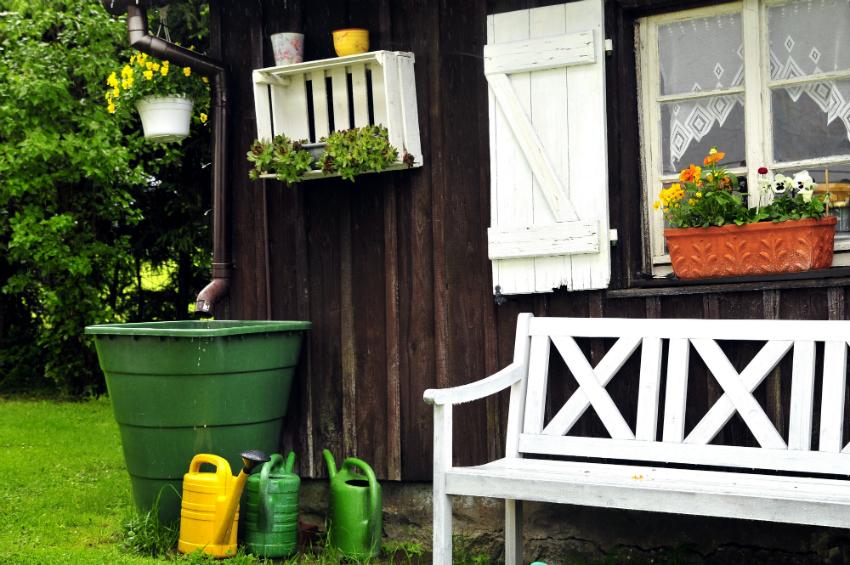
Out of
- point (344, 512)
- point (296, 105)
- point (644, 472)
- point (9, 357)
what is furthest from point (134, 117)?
point (644, 472)

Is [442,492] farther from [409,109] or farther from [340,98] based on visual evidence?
[340,98]

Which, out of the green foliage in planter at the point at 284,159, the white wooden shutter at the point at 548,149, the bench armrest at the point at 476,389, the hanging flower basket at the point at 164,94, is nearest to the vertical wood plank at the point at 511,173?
the white wooden shutter at the point at 548,149

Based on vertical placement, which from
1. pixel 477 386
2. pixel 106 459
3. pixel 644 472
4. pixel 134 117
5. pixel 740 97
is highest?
pixel 134 117

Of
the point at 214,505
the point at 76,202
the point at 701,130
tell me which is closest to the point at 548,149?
the point at 701,130

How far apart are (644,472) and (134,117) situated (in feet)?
25.4

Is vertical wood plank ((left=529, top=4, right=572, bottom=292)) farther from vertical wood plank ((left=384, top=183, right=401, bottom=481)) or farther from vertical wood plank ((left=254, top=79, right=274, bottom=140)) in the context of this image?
vertical wood plank ((left=254, top=79, right=274, bottom=140))

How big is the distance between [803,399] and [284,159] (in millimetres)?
2303

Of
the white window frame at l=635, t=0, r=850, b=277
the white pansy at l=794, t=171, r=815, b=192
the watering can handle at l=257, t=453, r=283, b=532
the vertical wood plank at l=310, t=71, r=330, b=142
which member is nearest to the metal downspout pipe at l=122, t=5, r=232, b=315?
the vertical wood plank at l=310, t=71, r=330, b=142

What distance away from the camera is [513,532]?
399cm

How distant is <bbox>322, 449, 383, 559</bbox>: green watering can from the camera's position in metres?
4.39

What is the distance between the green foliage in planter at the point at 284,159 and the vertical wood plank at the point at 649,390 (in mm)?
1663

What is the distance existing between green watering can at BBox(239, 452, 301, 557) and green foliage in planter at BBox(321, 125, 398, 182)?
1242 mm

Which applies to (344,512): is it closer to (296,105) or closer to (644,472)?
(644,472)

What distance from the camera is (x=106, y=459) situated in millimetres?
7293
